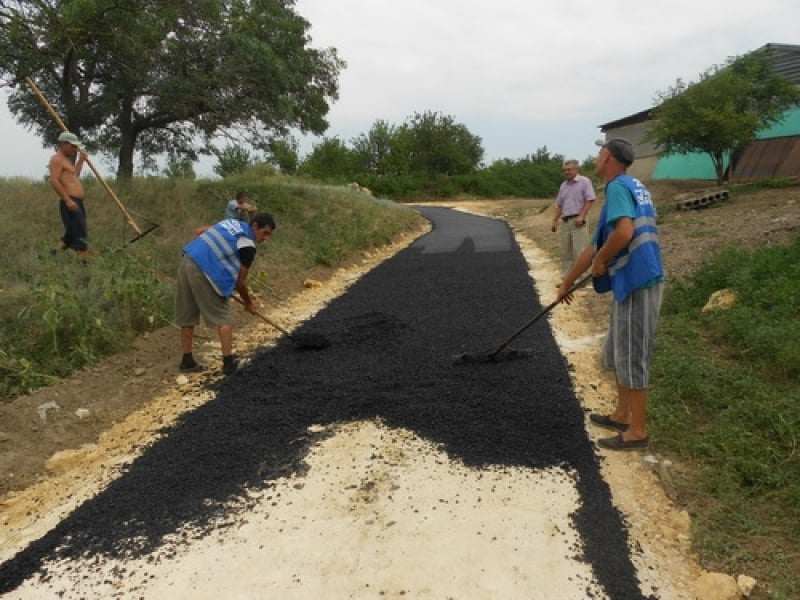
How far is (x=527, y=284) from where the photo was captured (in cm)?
780

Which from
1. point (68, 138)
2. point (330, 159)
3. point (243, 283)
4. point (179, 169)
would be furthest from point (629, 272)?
point (330, 159)

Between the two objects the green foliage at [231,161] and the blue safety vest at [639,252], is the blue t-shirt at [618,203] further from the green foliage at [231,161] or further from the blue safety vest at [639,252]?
the green foliage at [231,161]

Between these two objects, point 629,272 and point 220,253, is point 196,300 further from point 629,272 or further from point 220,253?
point 629,272

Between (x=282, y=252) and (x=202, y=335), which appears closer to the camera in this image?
(x=202, y=335)

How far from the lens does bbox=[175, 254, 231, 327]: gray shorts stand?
456 cm

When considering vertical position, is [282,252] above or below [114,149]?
below

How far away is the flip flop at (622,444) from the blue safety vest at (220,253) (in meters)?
2.96

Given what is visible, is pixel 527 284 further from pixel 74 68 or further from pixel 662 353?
pixel 74 68

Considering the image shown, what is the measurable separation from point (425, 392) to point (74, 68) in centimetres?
988

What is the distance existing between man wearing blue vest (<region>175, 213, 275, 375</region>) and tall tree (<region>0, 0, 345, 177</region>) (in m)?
4.82

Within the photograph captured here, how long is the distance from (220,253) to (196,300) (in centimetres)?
44

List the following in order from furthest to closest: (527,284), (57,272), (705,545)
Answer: (527,284) < (57,272) < (705,545)

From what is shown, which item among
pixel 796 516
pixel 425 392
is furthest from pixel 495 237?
pixel 796 516

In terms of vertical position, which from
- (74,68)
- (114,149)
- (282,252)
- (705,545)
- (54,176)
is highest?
(74,68)
